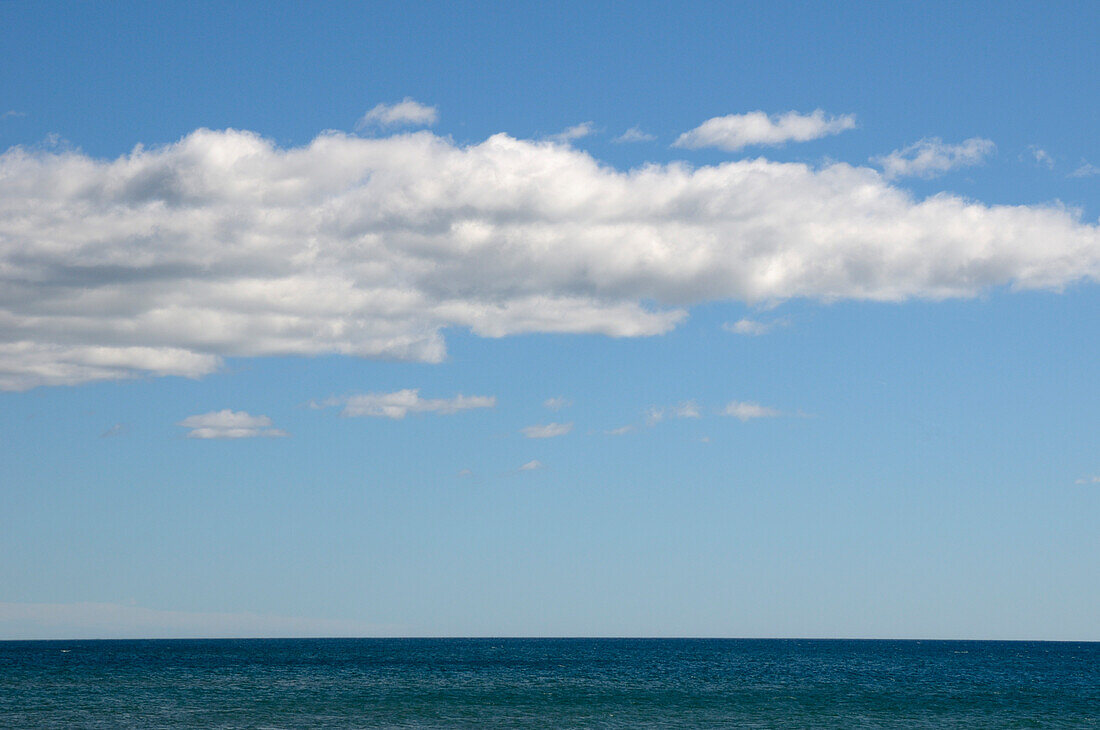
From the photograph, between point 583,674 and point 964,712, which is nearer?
point 964,712

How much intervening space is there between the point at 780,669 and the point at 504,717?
3591 inches

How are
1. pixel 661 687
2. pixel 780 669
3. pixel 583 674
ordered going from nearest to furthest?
pixel 661 687 → pixel 583 674 → pixel 780 669

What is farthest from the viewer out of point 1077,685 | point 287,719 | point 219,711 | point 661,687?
point 1077,685

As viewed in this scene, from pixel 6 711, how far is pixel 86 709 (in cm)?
582

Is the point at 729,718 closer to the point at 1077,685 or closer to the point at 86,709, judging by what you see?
the point at 86,709

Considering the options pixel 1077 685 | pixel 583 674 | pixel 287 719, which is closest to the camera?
pixel 287 719

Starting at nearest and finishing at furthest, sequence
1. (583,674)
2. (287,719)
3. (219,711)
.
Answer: (287,719), (219,711), (583,674)

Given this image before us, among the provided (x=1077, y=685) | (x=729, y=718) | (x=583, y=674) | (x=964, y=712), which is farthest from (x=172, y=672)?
(x=1077, y=685)

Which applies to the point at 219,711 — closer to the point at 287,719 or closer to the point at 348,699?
the point at 287,719

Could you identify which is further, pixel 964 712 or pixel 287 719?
pixel 964 712

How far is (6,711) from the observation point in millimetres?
90688

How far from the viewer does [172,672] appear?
151 meters

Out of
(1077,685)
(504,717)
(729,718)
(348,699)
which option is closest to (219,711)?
(348,699)

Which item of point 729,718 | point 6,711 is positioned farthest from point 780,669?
point 6,711
